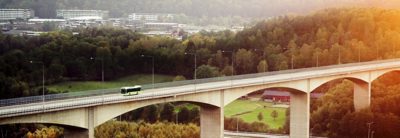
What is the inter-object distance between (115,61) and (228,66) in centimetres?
1265

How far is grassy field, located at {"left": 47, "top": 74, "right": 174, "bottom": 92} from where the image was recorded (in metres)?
69.9

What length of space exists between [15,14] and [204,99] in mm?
98205

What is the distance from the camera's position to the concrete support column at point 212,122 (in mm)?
43688

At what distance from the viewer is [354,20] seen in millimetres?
91625

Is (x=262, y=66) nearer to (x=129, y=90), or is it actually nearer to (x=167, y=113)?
(x=167, y=113)

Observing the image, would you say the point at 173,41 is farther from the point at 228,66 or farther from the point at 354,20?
the point at 354,20

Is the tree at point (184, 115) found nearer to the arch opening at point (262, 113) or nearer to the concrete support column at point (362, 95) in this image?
the arch opening at point (262, 113)

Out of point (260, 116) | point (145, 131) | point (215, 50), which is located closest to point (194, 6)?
point (215, 50)

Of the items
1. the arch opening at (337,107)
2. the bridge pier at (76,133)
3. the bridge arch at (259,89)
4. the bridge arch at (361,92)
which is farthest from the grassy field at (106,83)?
the bridge pier at (76,133)

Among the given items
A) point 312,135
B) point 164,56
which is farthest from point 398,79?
point 164,56

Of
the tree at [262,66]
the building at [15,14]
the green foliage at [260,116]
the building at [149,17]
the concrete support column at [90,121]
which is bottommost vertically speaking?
the concrete support column at [90,121]

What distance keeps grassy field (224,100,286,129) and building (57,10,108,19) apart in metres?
84.8

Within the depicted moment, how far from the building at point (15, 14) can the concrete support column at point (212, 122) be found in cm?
8915

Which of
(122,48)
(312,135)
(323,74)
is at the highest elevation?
(122,48)
